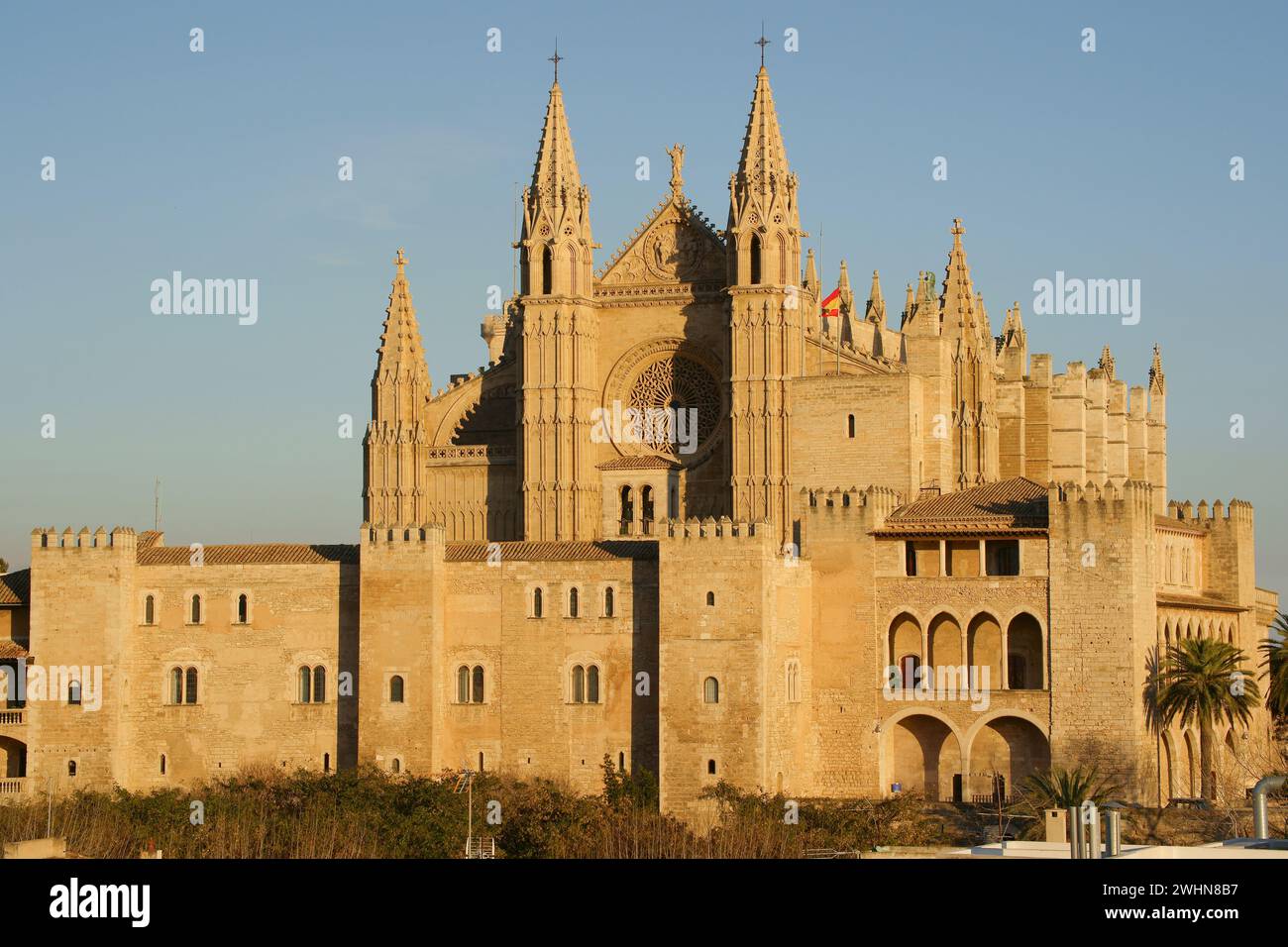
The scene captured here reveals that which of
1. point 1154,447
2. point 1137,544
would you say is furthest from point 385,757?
point 1154,447

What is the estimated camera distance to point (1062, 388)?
77750mm

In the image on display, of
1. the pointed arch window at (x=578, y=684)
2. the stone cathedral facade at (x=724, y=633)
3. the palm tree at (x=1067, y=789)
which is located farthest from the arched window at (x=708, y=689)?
the palm tree at (x=1067, y=789)

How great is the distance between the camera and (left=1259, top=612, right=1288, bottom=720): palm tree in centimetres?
6894

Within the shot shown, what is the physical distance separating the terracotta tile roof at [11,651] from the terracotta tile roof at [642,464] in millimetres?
18596

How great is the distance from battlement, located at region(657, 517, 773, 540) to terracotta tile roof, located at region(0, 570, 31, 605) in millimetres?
17926

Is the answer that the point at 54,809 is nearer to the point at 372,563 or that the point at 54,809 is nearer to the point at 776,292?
the point at 372,563

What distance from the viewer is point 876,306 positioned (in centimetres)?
9138

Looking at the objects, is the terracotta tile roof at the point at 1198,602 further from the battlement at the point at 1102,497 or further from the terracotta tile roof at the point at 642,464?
the terracotta tile roof at the point at 642,464

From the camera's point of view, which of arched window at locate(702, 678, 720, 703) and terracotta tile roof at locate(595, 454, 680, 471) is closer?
arched window at locate(702, 678, 720, 703)

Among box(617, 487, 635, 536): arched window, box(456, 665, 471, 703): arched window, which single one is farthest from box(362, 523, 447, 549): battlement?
box(617, 487, 635, 536): arched window

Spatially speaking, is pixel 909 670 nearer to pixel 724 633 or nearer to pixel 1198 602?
pixel 724 633

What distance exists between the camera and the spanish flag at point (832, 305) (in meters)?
83.2

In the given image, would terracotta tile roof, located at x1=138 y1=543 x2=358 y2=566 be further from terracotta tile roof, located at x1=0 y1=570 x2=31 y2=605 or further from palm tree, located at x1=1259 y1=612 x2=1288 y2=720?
palm tree, located at x1=1259 y1=612 x2=1288 y2=720

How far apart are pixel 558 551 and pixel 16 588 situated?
1551 cm
